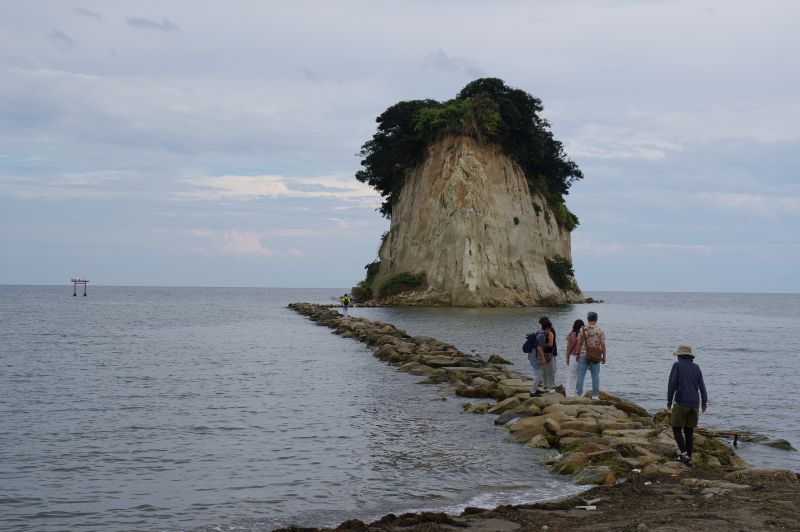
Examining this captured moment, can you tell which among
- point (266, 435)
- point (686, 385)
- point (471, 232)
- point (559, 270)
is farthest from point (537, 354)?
point (559, 270)

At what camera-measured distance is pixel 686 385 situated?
13.2m

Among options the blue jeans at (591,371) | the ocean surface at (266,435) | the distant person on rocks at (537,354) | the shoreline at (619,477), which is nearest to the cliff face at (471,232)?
the ocean surface at (266,435)

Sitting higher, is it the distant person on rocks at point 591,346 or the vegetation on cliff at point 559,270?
the vegetation on cliff at point 559,270

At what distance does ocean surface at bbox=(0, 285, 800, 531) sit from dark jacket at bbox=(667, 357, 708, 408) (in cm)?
250

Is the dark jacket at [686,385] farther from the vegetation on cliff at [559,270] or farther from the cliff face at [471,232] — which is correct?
the vegetation on cliff at [559,270]

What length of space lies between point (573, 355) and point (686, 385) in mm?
6092

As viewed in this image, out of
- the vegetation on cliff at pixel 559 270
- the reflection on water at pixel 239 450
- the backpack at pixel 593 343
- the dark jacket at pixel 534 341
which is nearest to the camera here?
the reflection on water at pixel 239 450

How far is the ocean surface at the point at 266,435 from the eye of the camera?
11398 mm

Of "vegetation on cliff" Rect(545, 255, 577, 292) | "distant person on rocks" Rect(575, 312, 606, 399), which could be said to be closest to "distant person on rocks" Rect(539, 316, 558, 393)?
"distant person on rocks" Rect(575, 312, 606, 399)

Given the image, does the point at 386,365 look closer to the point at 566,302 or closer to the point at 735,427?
the point at 735,427

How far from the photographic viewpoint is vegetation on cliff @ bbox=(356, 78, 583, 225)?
255 feet

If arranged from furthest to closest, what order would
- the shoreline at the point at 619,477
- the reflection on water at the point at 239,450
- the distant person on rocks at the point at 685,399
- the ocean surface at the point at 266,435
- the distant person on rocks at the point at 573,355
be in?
the distant person on rocks at the point at 573,355, the distant person on rocks at the point at 685,399, the ocean surface at the point at 266,435, the reflection on water at the point at 239,450, the shoreline at the point at 619,477

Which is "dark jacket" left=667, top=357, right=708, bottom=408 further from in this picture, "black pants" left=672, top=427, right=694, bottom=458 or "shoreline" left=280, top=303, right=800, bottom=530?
"shoreline" left=280, top=303, right=800, bottom=530

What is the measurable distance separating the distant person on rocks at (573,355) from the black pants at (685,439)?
514 cm
